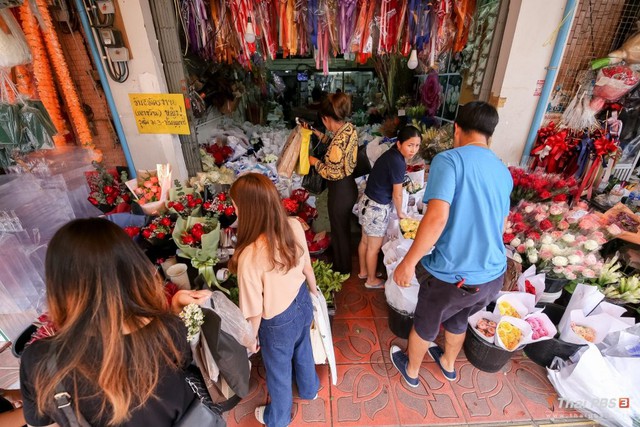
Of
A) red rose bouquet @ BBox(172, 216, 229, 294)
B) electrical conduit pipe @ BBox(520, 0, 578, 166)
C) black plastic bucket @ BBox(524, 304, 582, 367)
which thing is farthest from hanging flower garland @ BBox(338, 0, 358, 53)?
black plastic bucket @ BBox(524, 304, 582, 367)

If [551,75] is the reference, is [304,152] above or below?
below

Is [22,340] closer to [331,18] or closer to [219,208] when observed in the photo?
[219,208]

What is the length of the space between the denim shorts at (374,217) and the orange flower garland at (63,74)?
2.95m

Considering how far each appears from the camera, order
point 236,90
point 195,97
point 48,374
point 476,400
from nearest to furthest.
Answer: point 48,374 → point 476,400 → point 195,97 → point 236,90

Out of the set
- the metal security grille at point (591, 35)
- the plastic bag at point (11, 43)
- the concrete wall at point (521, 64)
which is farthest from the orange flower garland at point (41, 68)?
the metal security grille at point (591, 35)

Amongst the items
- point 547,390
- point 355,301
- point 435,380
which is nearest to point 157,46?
point 355,301

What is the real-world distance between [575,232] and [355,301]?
223cm

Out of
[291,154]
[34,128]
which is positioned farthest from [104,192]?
[291,154]

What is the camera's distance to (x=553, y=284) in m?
2.76

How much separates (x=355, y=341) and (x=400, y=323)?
474 mm

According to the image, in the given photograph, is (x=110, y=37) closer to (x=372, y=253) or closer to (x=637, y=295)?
(x=372, y=253)

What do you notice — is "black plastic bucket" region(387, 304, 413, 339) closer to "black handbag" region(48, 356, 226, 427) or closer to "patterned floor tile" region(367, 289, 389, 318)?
"patterned floor tile" region(367, 289, 389, 318)

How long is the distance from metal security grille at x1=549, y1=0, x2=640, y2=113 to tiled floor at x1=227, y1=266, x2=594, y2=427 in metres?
3.06

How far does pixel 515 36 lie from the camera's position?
3.00 m
